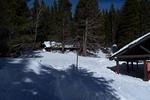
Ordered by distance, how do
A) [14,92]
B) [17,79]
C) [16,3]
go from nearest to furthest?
1. [14,92]
2. [17,79]
3. [16,3]

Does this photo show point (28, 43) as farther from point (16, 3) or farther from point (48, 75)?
point (48, 75)

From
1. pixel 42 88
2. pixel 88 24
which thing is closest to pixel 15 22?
pixel 88 24

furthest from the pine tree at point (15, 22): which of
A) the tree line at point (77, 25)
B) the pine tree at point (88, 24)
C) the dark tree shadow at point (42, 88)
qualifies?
the dark tree shadow at point (42, 88)

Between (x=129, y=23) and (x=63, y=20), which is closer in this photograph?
(x=129, y=23)

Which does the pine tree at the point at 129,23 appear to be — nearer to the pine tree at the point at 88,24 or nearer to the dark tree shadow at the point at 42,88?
the pine tree at the point at 88,24

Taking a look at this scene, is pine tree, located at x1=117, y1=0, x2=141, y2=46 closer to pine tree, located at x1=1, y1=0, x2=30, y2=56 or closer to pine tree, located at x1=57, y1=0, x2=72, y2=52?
pine tree, located at x1=57, y1=0, x2=72, y2=52

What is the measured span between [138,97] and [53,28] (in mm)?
51138

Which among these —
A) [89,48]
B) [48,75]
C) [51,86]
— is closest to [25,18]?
[89,48]

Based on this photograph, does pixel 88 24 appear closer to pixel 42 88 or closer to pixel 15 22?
pixel 15 22

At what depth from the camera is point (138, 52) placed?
31688 mm

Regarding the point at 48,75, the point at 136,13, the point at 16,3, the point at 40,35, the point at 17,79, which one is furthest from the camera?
the point at 40,35

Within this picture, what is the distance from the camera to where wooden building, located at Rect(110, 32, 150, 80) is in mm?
27938

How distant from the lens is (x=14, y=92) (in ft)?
50.6

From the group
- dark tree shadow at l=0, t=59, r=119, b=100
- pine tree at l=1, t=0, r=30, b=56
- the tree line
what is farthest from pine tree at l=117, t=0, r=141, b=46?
dark tree shadow at l=0, t=59, r=119, b=100
